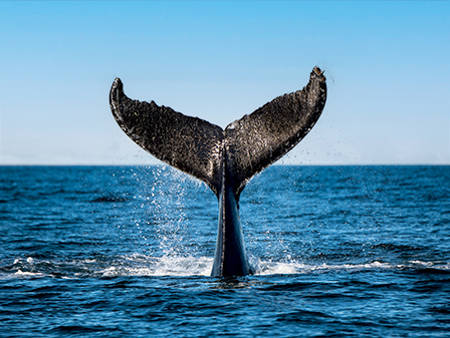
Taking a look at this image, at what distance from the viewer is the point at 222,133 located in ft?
31.1

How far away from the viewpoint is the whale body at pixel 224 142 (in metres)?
8.66

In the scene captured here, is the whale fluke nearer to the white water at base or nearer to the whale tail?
the whale tail

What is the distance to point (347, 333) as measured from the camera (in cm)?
682

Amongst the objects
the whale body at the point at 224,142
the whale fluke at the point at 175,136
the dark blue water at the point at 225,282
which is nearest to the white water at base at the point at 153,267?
the dark blue water at the point at 225,282

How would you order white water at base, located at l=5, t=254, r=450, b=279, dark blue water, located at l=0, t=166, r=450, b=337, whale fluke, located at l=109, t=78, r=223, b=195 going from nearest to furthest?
1. dark blue water, located at l=0, t=166, r=450, b=337
2. whale fluke, located at l=109, t=78, r=223, b=195
3. white water at base, located at l=5, t=254, r=450, b=279

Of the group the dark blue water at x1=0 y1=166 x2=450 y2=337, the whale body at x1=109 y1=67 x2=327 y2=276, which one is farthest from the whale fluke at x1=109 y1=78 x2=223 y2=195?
the dark blue water at x1=0 y1=166 x2=450 y2=337

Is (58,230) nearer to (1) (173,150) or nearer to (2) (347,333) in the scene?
(1) (173,150)

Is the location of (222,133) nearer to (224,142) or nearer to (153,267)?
(224,142)

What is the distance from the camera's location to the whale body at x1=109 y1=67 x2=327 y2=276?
28.4ft

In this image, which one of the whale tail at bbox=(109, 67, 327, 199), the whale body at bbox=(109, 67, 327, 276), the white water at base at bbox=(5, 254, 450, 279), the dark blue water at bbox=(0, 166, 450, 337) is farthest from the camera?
the white water at base at bbox=(5, 254, 450, 279)

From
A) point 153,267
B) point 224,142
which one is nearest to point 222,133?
point 224,142

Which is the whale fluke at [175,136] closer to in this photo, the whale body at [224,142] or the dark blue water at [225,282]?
the whale body at [224,142]

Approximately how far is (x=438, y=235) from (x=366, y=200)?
54.2ft

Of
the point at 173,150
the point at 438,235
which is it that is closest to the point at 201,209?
the point at 438,235
